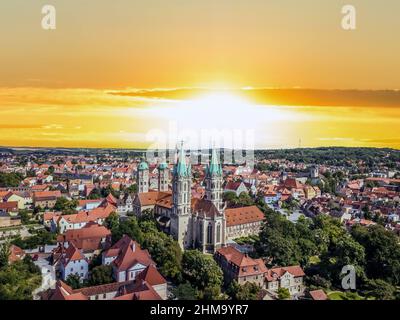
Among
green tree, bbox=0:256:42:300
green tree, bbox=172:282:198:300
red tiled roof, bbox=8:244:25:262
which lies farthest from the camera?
red tiled roof, bbox=8:244:25:262

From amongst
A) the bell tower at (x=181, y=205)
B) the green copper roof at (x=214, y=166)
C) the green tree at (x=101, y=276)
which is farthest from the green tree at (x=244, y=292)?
the green copper roof at (x=214, y=166)

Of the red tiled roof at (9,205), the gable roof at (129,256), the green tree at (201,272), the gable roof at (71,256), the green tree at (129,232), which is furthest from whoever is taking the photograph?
the red tiled roof at (9,205)

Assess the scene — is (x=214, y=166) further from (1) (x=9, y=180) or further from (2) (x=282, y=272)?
(1) (x=9, y=180)

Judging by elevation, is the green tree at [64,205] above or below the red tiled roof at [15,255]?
above

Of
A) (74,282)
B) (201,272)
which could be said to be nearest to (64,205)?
(74,282)

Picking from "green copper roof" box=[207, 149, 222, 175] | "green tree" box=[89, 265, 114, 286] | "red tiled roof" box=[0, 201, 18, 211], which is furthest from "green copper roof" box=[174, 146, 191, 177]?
"red tiled roof" box=[0, 201, 18, 211]

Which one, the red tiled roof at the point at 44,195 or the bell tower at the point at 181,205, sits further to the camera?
the red tiled roof at the point at 44,195

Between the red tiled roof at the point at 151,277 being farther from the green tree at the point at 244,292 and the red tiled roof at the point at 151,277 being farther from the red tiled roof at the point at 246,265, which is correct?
the red tiled roof at the point at 246,265

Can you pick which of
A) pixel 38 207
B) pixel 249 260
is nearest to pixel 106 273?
pixel 249 260

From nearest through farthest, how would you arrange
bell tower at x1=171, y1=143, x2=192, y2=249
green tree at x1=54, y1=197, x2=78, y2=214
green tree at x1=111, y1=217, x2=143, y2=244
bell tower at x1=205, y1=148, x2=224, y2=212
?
green tree at x1=111, y1=217, x2=143, y2=244 → bell tower at x1=171, y1=143, x2=192, y2=249 → bell tower at x1=205, y1=148, x2=224, y2=212 → green tree at x1=54, y1=197, x2=78, y2=214

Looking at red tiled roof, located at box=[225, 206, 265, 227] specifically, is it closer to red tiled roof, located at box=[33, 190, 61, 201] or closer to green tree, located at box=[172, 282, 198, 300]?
green tree, located at box=[172, 282, 198, 300]
